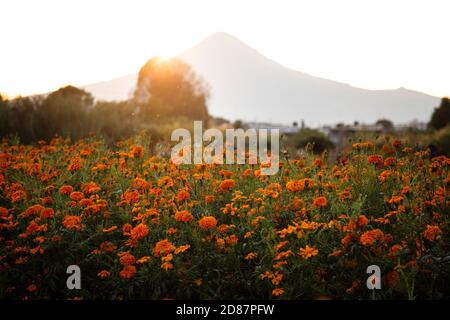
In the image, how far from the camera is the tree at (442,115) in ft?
57.7

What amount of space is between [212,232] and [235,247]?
0.21m

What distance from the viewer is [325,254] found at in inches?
125

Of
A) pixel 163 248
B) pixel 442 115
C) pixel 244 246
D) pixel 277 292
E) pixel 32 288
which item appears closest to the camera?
pixel 277 292

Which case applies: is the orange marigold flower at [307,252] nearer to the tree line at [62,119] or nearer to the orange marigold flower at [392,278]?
the orange marigold flower at [392,278]

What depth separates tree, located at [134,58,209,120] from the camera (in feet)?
89.2

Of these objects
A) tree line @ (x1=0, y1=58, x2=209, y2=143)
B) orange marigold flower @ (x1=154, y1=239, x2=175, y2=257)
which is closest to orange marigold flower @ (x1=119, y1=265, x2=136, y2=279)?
orange marigold flower @ (x1=154, y1=239, x2=175, y2=257)

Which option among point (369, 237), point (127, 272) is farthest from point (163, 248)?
point (369, 237)

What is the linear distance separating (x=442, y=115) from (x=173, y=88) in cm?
1539

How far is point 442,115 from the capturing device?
58.0 feet

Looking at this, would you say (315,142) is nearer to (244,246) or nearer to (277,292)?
(244,246)

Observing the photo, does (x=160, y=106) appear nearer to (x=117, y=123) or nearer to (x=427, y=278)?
(x=117, y=123)

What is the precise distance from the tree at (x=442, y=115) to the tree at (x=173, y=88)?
13006mm

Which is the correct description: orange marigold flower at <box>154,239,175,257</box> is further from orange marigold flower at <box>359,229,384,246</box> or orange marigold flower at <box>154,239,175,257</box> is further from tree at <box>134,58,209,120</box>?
tree at <box>134,58,209,120</box>
